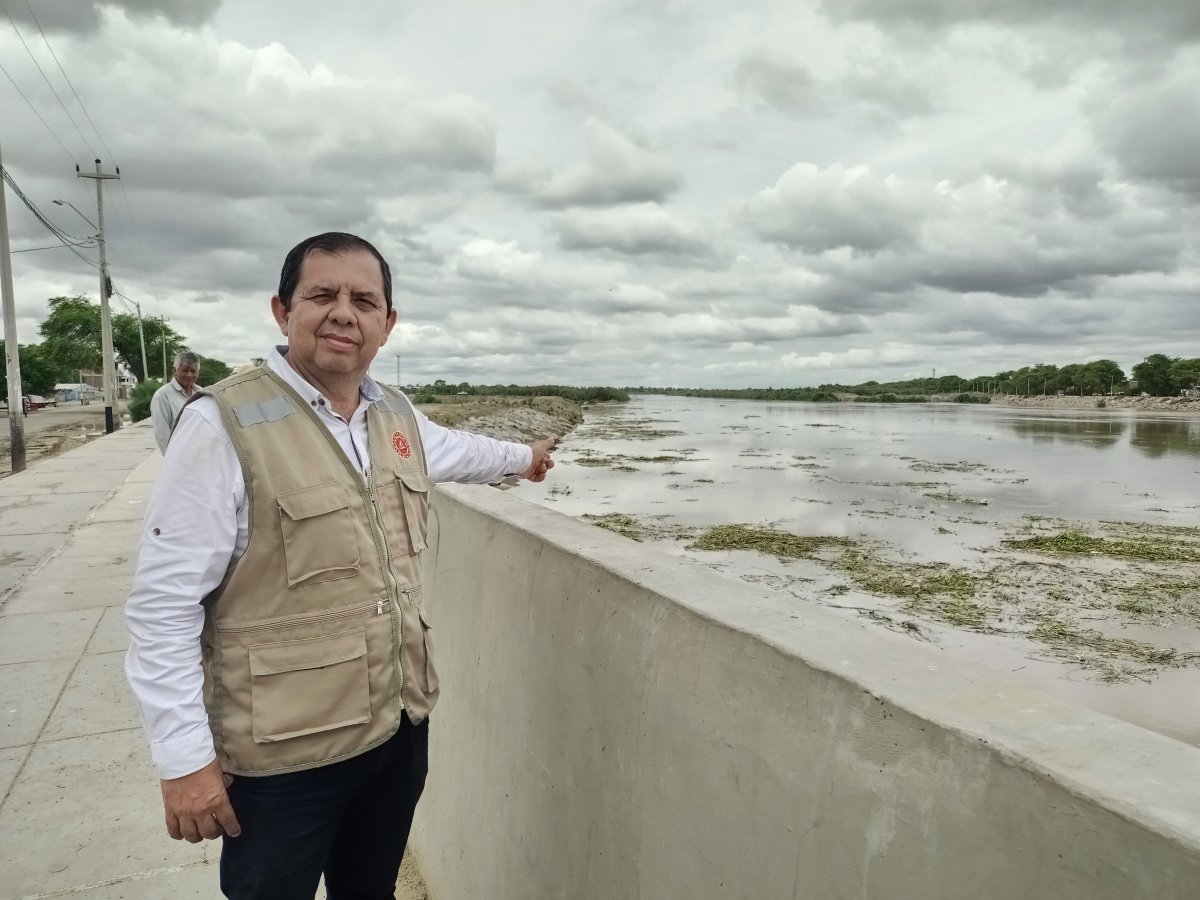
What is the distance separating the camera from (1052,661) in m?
7.58

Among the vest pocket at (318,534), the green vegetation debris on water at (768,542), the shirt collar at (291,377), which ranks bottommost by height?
the green vegetation debris on water at (768,542)

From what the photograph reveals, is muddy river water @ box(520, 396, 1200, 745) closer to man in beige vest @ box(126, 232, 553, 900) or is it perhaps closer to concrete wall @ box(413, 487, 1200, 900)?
concrete wall @ box(413, 487, 1200, 900)

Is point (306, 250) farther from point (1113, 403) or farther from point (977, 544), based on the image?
point (1113, 403)

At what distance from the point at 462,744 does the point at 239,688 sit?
1203 mm

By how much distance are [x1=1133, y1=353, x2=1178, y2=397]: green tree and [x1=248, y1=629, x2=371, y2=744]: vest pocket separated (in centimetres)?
13478

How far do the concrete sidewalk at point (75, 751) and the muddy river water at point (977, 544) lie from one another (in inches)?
111

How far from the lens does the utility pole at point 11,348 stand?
16.3 meters

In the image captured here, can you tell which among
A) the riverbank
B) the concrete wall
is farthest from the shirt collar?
the riverbank

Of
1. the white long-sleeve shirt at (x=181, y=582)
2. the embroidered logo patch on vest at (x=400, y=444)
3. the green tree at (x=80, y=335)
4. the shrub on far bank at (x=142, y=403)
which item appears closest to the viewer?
the white long-sleeve shirt at (x=181, y=582)

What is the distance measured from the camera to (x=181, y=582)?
1450 millimetres

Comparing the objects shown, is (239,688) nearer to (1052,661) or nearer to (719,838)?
(719,838)

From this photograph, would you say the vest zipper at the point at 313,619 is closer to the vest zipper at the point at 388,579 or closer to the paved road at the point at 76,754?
the vest zipper at the point at 388,579

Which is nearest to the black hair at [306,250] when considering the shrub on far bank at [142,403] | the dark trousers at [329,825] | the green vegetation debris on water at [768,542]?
the dark trousers at [329,825]

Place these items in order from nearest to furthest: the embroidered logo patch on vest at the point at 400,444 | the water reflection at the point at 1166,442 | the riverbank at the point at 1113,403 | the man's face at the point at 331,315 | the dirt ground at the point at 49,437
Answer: the man's face at the point at 331,315 → the embroidered logo patch on vest at the point at 400,444 → the dirt ground at the point at 49,437 → the water reflection at the point at 1166,442 → the riverbank at the point at 1113,403
